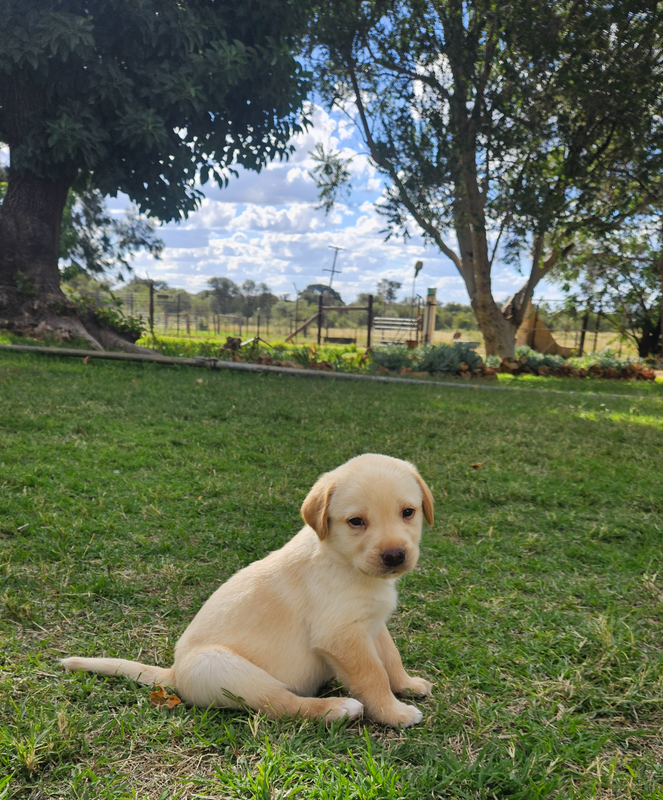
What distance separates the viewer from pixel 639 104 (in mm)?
15164

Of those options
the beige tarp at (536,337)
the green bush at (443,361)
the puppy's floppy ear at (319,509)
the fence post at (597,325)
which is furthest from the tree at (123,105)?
the fence post at (597,325)

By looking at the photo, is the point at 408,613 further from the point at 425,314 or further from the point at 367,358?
the point at 425,314

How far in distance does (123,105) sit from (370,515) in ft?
38.2

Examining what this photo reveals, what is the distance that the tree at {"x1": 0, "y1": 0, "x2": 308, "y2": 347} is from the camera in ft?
35.0

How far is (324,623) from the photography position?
2107 millimetres

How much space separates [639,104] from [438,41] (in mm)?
5558

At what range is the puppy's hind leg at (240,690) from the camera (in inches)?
79.4

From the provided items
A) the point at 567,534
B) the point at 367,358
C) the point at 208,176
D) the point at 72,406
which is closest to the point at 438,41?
the point at 208,176

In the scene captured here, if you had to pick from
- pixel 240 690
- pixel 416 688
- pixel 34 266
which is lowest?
pixel 416 688

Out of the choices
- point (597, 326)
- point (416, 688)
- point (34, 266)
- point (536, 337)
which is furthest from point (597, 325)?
point (416, 688)

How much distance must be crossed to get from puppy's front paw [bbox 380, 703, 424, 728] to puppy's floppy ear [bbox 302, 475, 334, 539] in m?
0.65

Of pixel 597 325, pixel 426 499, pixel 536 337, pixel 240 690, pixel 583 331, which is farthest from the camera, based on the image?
pixel 583 331

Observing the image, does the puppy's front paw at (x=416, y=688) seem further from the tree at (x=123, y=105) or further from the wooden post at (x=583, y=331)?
the wooden post at (x=583, y=331)

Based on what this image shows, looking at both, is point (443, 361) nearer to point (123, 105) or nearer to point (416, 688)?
point (123, 105)
